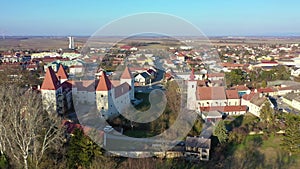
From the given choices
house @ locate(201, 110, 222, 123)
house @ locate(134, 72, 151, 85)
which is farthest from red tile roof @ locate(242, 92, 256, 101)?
house @ locate(134, 72, 151, 85)

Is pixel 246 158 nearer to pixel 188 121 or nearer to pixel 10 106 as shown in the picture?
pixel 188 121

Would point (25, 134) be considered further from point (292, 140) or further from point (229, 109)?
point (229, 109)

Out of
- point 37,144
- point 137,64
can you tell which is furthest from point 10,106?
point 137,64

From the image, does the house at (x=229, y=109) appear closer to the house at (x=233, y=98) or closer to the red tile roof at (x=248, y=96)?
the house at (x=233, y=98)

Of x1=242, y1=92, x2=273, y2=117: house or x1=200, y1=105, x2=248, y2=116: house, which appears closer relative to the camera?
x1=242, y1=92, x2=273, y2=117: house

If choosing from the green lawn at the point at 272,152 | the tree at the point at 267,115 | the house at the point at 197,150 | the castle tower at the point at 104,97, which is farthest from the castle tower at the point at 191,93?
the house at the point at 197,150

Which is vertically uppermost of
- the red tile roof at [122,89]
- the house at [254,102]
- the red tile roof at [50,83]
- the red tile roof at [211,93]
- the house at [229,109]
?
the red tile roof at [50,83]

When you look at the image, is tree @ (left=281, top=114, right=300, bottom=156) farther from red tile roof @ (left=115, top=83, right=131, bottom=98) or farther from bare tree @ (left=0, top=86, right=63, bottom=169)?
bare tree @ (left=0, top=86, right=63, bottom=169)
